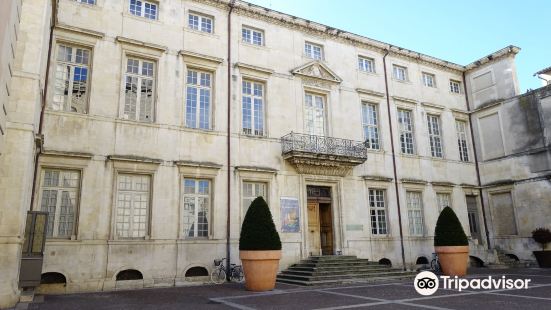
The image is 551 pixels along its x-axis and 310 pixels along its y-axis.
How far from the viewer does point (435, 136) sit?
21.6m

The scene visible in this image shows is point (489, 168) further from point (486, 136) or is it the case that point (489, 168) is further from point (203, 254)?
point (203, 254)

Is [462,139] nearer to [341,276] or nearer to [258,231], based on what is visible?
[341,276]

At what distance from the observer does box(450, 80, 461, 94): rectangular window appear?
76.2ft

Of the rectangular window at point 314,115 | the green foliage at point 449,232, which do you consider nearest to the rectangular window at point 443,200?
the green foliage at point 449,232

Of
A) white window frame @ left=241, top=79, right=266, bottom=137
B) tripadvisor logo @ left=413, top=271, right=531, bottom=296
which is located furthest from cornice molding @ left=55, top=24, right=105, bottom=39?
tripadvisor logo @ left=413, top=271, right=531, bottom=296

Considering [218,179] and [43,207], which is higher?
[218,179]

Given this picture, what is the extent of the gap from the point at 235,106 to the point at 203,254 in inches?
223

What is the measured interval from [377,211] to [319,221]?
9.67 ft

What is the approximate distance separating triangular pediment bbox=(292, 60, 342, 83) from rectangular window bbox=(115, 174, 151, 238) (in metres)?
7.96

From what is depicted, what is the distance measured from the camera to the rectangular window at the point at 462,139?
73.2 feet

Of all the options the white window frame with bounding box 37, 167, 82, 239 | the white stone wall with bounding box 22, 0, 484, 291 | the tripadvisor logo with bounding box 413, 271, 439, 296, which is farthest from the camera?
the white stone wall with bounding box 22, 0, 484, 291

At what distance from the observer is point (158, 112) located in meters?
14.5

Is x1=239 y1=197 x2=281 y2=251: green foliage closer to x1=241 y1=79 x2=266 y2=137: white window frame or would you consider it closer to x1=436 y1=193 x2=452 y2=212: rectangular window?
x1=241 y1=79 x2=266 y2=137: white window frame

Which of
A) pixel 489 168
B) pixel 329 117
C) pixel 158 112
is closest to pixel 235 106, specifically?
pixel 158 112
